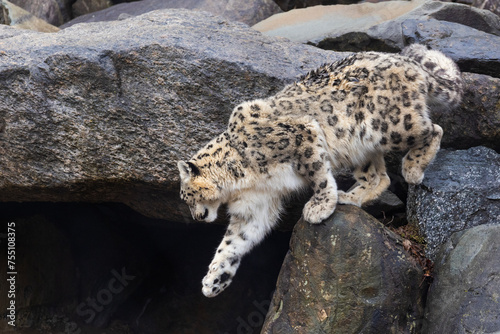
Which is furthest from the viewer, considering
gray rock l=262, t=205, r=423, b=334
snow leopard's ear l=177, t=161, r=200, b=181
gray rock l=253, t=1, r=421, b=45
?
gray rock l=253, t=1, r=421, b=45

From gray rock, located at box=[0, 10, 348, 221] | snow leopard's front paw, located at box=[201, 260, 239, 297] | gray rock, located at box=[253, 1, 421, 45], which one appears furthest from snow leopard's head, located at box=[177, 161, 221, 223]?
gray rock, located at box=[253, 1, 421, 45]

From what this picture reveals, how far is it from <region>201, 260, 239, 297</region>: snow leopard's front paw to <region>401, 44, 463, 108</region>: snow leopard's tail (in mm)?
1876

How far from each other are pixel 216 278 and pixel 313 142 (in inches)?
45.4

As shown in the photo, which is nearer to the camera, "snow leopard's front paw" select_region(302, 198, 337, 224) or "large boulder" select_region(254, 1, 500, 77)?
"snow leopard's front paw" select_region(302, 198, 337, 224)

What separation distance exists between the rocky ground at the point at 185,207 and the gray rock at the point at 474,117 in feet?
0.04

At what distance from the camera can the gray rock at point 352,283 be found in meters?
3.80

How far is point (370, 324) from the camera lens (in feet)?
12.4

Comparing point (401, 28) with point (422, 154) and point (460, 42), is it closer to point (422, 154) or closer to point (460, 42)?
point (460, 42)

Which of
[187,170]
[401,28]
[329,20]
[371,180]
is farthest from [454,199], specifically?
[329,20]

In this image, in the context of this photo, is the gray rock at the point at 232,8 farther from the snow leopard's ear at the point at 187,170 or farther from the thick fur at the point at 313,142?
the snow leopard's ear at the point at 187,170

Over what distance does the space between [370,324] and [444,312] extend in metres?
0.45

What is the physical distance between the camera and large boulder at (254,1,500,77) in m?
5.39

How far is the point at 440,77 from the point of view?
14.4 ft

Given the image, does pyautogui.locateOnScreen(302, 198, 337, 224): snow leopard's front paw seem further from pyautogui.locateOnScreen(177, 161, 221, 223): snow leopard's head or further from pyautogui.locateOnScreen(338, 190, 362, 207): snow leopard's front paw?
pyautogui.locateOnScreen(177, 161, 221, 223): snow leopard's head
